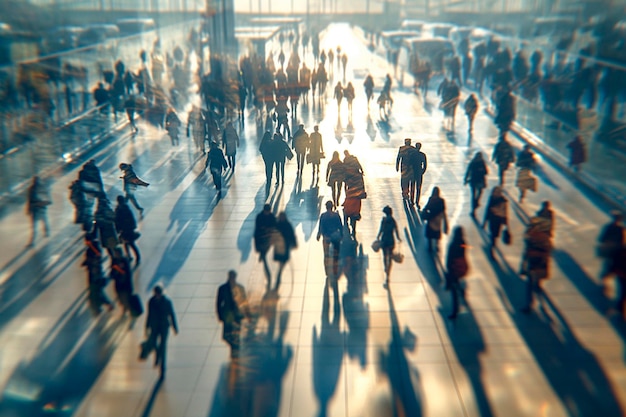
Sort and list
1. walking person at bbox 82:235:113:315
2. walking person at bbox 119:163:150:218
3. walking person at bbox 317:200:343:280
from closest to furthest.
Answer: walking person at bbox 82:235:113:315 < walking person at bbox 317:200:343:280 < walking person at bbox 119:163:150:218

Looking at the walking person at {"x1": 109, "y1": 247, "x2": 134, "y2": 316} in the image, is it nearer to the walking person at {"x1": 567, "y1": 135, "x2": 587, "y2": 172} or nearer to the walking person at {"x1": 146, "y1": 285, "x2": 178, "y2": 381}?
the walking person at {"x1": 146, "y1": 285, "x2": 178, "y2": 381}

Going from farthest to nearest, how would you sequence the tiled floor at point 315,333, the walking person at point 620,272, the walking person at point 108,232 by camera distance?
the walking person at point 108,232 → the walking person at point 620,272 → the tiled floor at point 315,333

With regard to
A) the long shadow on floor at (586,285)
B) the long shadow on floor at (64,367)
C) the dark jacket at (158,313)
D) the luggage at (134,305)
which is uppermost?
the dark jacket at (158,313)

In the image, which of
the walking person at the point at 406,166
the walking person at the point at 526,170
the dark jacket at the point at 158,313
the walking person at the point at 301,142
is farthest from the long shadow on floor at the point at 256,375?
the walking person at the point at 301,142

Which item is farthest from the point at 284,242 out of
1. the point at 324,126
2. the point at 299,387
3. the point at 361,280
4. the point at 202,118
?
the point at 324,126

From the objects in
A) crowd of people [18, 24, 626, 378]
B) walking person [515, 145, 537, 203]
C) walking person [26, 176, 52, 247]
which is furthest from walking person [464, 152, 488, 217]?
walking person [26, 176, 52, 247]

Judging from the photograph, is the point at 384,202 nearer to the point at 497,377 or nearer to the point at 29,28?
the point at 497,377

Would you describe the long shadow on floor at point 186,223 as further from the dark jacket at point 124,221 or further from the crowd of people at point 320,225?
the dark jacket at point 124,221
